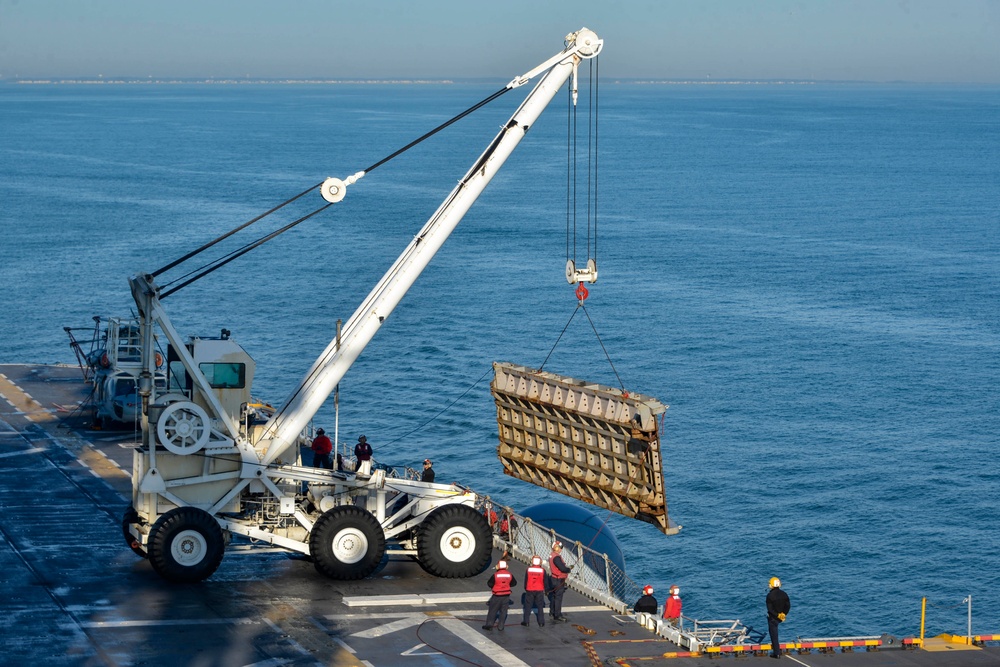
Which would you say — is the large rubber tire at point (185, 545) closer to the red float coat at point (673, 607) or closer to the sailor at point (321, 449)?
the sailor at point (321, 449)

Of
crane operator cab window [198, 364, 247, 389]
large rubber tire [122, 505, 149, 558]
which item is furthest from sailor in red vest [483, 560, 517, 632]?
crane operator cab window [198, 364, 247, 389]

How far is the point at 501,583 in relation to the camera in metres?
27.0

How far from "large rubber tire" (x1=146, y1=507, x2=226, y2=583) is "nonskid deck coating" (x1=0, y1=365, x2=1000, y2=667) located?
0.47 m

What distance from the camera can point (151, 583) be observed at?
30.5 metres

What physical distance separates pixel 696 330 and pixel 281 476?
54.9 meters

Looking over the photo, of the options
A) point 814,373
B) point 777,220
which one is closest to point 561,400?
point 814,373

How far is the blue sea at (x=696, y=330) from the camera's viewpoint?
50.7 meters

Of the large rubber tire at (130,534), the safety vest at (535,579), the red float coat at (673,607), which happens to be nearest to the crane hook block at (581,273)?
the safety vest at (535,579)

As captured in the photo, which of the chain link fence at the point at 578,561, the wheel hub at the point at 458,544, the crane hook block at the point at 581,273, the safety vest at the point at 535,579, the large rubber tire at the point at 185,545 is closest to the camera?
the safety vest at the point at 535,579

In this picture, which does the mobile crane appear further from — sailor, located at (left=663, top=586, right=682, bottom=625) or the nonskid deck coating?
sailor, located at (left=663, top=586, right=682, bottom=625)

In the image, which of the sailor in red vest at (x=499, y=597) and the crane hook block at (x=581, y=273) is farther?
the crane hook block at (x=581, y=273)

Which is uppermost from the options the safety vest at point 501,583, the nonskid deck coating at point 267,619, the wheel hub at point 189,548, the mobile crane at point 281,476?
the mobile crane at point 281,476

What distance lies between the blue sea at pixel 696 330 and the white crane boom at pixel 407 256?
18.7 meters

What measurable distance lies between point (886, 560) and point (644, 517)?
22.4 m
